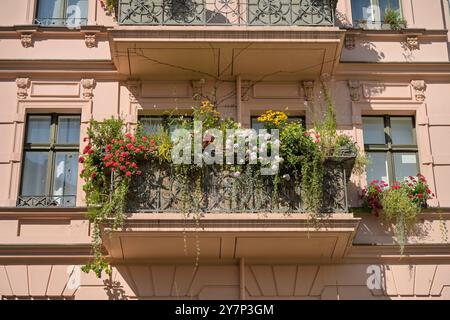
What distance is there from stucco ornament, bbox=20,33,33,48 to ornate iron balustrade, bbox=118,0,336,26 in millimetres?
1762

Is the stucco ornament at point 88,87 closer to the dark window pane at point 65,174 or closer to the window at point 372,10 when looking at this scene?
the dark window pane at point 65,174

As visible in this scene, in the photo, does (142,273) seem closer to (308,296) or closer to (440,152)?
(308,296)

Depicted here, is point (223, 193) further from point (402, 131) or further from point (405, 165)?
point (402, 131)

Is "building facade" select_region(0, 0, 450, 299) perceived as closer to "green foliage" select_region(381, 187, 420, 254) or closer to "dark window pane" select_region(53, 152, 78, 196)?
"dark window pane" select_region(53, 152, 78, 196)

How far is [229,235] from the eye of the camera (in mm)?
11516

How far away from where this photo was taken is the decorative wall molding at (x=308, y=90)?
44.1ft

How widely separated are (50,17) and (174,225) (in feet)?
16.5

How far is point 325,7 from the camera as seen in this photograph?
13.2 meters

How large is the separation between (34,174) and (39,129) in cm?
84

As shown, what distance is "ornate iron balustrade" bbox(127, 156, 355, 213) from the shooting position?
11625mm

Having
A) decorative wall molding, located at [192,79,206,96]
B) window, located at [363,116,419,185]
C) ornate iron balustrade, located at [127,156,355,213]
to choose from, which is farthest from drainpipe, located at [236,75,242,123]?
window, located at [363,116,419,185]

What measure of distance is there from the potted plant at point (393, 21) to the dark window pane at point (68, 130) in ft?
18.7

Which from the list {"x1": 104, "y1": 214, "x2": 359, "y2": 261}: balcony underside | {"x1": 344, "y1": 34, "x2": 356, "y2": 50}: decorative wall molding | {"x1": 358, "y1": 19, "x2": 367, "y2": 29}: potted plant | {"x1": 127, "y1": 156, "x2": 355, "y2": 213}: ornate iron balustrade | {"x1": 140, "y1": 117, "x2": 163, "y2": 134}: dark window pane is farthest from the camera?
{"x1": 358, "y1": 19, "x2": 367, "y2": 29}: potted plant

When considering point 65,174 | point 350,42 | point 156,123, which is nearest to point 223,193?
point 156,123
